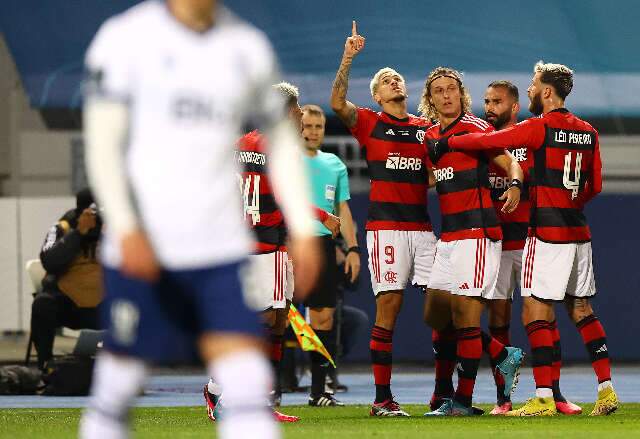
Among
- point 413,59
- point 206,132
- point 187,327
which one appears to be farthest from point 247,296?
point 413,59

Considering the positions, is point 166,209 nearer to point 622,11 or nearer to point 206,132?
point 206,132

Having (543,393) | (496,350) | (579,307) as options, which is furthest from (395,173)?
(543,393)

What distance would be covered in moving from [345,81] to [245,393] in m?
5.28

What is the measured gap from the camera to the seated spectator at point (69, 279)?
1284cm

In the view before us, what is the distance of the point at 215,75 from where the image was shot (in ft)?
13.8

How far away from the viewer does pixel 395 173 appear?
9.39 metres

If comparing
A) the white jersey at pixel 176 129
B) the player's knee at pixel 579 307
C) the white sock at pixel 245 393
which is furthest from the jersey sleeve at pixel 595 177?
the white sock at pixel 245 393

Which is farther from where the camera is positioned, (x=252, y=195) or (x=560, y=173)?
(x=252, y=195)

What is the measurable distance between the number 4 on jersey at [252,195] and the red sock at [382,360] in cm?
114

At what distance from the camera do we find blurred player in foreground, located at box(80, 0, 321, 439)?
406 centimetres

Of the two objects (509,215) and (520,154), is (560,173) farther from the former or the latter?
(520,154)

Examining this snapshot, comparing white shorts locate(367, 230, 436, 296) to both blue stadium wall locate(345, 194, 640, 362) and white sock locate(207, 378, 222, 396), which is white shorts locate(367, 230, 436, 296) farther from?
blue stadium wall locate(345, 194, 640, 362)

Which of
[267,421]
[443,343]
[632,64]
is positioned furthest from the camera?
[632,64]

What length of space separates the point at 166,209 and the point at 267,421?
68 centimetres
